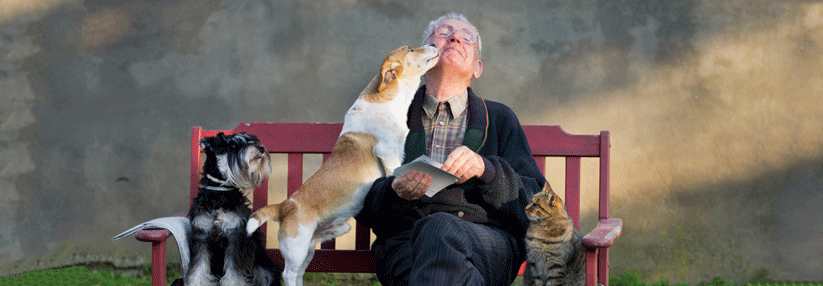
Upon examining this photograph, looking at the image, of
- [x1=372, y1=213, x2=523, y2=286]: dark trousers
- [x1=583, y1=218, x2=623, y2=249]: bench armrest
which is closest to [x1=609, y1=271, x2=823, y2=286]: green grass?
[x1=583, y1=218, x2=623, y2=249]: bench armrest

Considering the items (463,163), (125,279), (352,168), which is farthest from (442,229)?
(125,279)

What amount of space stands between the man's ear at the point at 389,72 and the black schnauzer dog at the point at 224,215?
0.63 metres

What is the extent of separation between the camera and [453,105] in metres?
3.31

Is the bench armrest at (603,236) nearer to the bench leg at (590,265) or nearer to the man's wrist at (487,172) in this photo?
the bench leg at (590,265)

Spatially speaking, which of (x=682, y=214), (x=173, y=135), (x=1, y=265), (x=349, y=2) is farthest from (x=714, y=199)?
(x=1, y=265)

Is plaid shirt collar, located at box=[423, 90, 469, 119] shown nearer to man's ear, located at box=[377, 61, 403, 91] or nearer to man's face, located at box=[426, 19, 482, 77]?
man's face, located at box=[426, 19, 482, 77]

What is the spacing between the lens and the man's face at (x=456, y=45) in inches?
131

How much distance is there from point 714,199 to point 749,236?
348 millimetres

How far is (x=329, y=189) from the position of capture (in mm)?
2945

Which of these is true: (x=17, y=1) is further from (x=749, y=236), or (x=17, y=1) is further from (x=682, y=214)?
(x=749, y=236)

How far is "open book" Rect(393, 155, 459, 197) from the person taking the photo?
98.7 inches

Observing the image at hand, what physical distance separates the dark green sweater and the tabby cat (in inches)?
5.1

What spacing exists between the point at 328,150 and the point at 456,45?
0.87 meters

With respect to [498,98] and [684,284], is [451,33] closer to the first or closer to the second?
[498,98]
